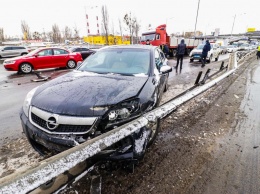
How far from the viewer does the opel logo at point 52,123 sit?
6.46 ft

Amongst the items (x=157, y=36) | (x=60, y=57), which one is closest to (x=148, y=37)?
(x=157, y=36)

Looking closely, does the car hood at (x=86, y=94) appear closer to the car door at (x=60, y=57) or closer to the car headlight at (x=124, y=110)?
the car headlight at (x=124, y=110)

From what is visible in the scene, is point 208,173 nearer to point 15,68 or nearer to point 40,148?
point 40,148

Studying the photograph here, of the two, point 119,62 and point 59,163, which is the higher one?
point 119,62

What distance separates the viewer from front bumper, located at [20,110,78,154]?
1.91 metres

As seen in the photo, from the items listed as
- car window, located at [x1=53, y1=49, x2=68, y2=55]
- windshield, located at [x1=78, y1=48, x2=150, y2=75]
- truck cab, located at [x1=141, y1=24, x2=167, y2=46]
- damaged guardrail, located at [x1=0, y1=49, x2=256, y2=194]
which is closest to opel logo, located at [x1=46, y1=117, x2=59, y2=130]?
damaged guardrail, located at [x1=0, y1=49, x2=256, y2=194]

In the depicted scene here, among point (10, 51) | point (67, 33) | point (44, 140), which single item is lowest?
point (10, 51)

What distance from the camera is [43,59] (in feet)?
35.0

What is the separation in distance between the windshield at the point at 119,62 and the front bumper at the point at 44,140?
159cm

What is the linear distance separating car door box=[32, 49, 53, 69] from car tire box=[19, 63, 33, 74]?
33 cm

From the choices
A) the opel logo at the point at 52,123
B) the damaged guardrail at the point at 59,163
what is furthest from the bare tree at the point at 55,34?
the damaged guardrail at the point at 59,163

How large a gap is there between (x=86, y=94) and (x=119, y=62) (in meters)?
1.55

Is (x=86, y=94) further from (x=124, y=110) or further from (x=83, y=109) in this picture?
(x=124, y=110)

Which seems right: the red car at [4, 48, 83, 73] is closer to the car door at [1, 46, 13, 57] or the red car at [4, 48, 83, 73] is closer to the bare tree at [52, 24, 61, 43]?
the car door at [1, 46, 13, 57]
